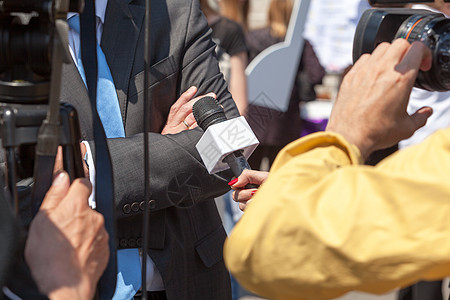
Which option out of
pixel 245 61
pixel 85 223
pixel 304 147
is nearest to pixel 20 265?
pixel 85 223

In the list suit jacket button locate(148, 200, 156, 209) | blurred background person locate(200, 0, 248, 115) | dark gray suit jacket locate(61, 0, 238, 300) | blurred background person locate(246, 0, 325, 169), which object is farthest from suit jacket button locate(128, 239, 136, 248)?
blurred background person locate(246, 0, 325, 169)

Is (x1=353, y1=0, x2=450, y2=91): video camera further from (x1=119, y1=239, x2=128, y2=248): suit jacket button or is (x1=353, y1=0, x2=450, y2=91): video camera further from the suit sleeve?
(x1=119, y1=239, x2=128, y2=248): suit jacket button

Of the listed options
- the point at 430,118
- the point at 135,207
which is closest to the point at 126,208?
the point at 135,207

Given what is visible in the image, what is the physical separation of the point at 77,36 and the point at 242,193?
0.62 meters

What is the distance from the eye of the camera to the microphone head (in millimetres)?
1521

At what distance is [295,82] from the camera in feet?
14.9

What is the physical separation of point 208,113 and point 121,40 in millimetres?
443

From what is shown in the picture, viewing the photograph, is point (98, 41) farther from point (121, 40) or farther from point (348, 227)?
point (348, 227)

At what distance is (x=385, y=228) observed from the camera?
97cm

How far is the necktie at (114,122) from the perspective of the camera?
A: 171cm

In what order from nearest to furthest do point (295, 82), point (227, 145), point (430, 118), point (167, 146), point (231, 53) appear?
point (227, 145)
point (167, 146)
point (430, 118)
point (231, 53)
point (295, 82)

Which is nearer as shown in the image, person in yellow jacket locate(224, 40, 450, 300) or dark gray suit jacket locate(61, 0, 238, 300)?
person in yellow jacket locate(224, 40, 450, 300)

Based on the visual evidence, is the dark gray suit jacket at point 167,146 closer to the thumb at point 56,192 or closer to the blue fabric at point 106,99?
the blue fabric at point 106,99

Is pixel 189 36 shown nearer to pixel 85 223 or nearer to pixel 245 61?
pixel 85 223
